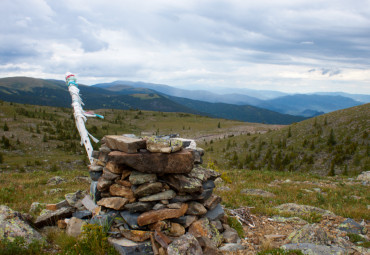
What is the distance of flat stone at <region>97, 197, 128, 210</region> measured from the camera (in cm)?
862

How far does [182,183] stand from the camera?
8688mm

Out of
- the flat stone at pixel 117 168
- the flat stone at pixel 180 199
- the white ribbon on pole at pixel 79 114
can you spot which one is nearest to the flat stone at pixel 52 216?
the flat stone at pixel 117 168

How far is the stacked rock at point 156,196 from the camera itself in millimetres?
8266

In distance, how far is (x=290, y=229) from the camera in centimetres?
962

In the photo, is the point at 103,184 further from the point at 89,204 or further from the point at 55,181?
the point at 55,181

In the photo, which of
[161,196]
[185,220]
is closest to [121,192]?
[161,196]

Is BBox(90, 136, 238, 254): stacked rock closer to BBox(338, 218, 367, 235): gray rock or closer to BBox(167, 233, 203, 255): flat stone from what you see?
BBox(167, 233, 203, 255): flat stone

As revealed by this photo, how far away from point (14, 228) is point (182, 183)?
19.0 feet

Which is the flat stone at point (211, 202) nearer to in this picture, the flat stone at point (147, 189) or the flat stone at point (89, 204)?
the flat stone at point (147, 189)

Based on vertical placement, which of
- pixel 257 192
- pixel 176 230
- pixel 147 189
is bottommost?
pixel 257 192

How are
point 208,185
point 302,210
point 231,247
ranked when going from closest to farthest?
point 231,247, point 208,185, point 302,210

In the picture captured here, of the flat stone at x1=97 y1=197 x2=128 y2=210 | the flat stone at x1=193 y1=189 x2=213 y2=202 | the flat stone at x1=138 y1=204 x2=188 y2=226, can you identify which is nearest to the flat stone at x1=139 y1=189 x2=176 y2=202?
the flat stone at x1=138 y1=204 x2=188 y2=226

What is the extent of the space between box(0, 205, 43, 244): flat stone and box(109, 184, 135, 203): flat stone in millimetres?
2719

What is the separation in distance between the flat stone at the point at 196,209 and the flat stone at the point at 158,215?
1.36 ft
